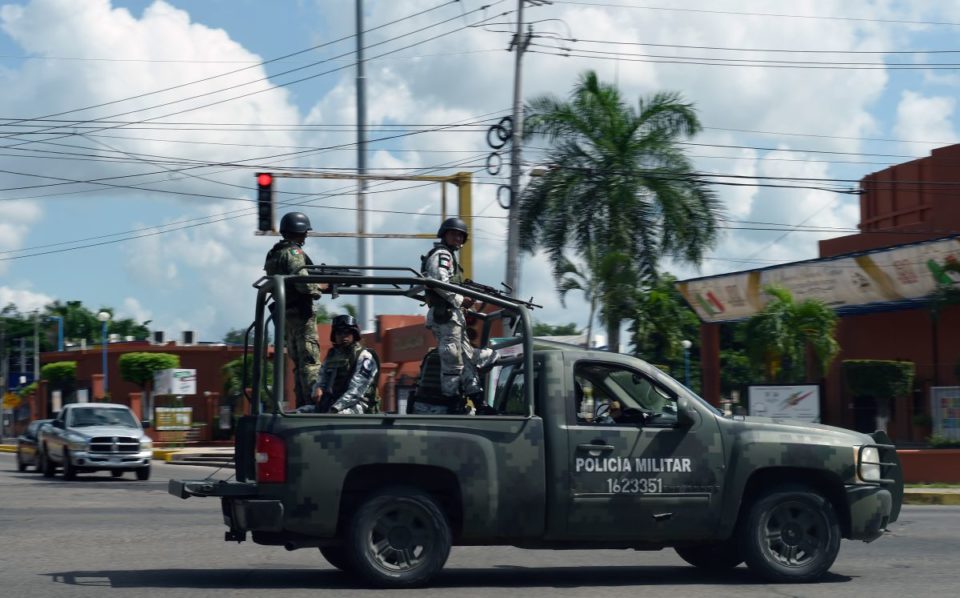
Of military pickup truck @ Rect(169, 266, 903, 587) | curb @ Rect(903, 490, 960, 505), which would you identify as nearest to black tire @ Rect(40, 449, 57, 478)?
curb @ Rect(903, 490, 960, 505)

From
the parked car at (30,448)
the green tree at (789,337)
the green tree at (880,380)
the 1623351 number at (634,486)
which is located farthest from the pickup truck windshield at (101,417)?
the 1623351 number at (634,486)

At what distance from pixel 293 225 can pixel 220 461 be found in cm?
2570

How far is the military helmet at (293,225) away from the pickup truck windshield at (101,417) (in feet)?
58.1

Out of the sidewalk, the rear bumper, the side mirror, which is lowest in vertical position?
the sidewalk

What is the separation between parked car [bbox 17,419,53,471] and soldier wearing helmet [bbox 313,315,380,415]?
66.5ft

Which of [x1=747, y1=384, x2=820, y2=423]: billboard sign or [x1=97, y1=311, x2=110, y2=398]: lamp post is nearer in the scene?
[x1=747, y1=384, x2=820, y2=423]: billboard sign

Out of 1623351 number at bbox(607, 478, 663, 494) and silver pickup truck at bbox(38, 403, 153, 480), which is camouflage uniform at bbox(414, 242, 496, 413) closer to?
1623351 number at bbox(607, 478, 663, 494)

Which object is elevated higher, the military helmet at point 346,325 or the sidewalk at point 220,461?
the military helmet at point 346,325

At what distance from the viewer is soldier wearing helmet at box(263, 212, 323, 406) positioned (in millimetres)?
10195

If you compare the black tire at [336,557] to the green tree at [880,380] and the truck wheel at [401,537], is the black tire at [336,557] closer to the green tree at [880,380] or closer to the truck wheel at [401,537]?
the truck wheel at [401,537]

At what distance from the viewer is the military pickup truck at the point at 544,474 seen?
898cm

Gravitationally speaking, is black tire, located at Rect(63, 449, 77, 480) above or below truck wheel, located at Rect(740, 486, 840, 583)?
below

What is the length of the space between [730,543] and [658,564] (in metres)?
1.56

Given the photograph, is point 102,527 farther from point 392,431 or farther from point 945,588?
point 945,588
